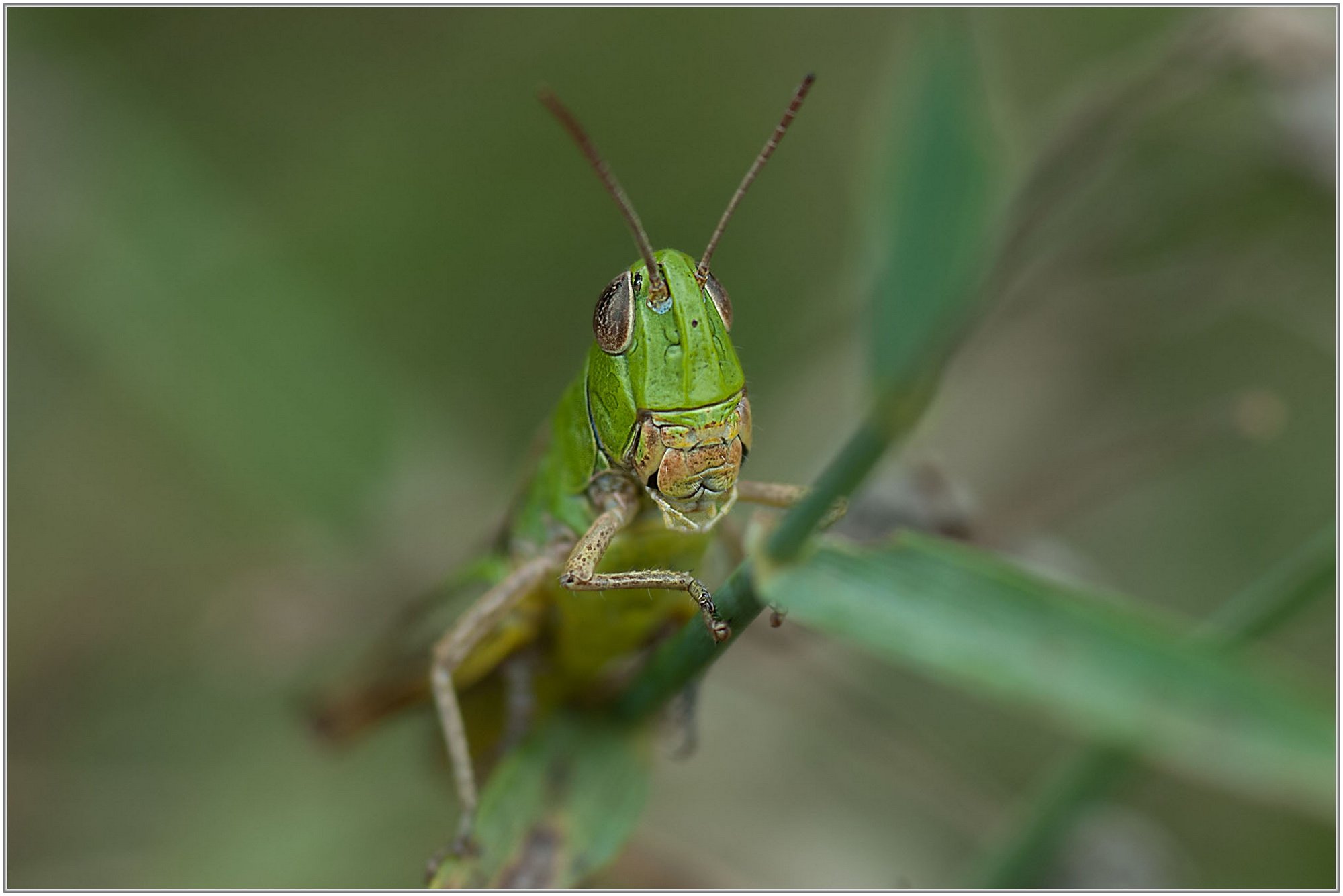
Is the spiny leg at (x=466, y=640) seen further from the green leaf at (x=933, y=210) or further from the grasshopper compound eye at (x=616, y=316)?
the green leaf at (x=933, y=210)

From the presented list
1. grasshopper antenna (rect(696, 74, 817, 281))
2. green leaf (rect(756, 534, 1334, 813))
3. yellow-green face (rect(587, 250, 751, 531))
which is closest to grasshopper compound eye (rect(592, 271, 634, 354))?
yellow-green face (rect(587, 250, 751, 531))

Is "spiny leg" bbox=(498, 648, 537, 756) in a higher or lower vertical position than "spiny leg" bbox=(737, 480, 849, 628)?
lower

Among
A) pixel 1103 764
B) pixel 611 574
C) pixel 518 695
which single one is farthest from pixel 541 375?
pixel 1103 764

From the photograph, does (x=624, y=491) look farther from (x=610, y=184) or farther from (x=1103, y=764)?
(x=1103, y=764)

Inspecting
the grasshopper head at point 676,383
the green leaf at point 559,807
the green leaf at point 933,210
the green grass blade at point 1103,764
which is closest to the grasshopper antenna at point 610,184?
the grasshopper head at point 676,383

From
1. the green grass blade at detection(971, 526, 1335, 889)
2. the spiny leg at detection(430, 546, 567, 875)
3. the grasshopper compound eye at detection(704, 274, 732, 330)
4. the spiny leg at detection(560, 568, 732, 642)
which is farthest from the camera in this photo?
the spiny leg at detection(430, 546, 567, 875)

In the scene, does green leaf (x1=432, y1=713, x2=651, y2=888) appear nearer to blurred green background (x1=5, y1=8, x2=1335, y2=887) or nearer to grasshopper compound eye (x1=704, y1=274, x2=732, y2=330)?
blurred green background (x1=5, y1=8, x2=1335, y2=887)

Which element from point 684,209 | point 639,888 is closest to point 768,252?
point 684,209

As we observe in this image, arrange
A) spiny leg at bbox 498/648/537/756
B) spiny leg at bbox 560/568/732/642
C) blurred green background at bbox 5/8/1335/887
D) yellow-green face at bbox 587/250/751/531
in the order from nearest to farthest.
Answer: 1. spiny leg at bbox 560/568/732/642
2. yellow-green face at bbox 587/250/751/531
3. spiny leg at bbox 498/648/537/756
4. blurred green background at bbox 5/8/1335/887
